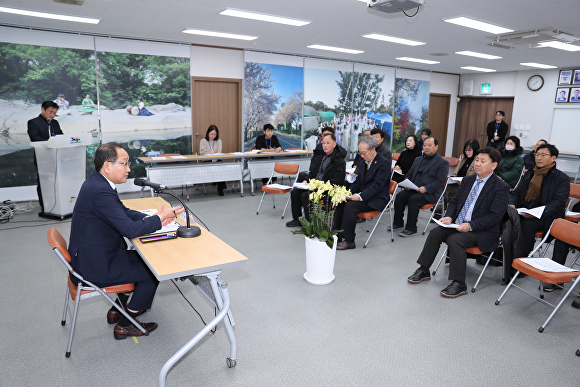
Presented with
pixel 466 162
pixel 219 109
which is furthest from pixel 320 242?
pixel 219 109

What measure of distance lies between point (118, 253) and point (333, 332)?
1766 mm

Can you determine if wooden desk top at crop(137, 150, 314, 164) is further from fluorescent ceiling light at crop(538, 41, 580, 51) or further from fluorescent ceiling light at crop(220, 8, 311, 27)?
fluorescent ceiling light at crop(538, 41, 580, 51)

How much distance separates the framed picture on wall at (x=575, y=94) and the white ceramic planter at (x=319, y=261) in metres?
10.8

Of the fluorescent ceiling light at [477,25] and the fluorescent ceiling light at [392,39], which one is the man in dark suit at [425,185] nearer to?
the fluorescent ceiling light at [477,25]

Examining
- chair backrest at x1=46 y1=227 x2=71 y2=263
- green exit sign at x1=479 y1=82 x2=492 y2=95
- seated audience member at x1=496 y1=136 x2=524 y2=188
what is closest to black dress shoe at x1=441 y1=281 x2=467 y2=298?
seated audience member at x1=496 y1=136 x2=524 y2=188

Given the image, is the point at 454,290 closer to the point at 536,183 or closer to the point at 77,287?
the point at 536,183

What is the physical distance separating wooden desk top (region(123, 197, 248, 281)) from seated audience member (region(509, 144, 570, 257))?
11.1 ft

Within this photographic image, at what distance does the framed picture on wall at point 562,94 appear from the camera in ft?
35.6

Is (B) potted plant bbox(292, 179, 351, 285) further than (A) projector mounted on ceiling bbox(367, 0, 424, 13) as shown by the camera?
No

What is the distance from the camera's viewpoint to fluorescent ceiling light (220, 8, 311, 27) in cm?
560

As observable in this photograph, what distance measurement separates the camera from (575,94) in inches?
420

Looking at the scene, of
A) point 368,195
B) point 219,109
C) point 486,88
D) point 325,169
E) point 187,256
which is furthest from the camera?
point 486,88

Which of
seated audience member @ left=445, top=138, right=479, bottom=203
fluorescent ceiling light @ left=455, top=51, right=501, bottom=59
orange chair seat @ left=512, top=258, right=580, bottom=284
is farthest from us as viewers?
fluorescent ceiling light @ left=455, top=51, right=501, bottom=59

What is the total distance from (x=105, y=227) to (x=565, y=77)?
13005mm
